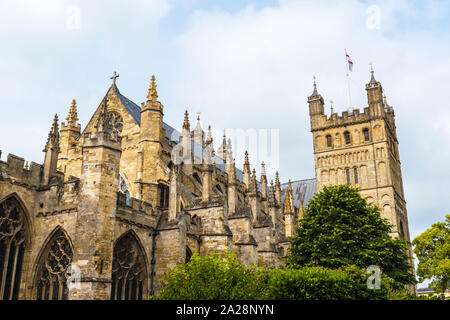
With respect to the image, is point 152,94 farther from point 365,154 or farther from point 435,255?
point 365,154

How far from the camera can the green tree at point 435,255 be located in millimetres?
33594

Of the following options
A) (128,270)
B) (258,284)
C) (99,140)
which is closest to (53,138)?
(99,140)

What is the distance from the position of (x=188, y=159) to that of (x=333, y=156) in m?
25.4

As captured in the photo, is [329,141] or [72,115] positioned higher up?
[329,141]

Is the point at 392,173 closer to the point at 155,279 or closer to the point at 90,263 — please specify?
the point at 155,279

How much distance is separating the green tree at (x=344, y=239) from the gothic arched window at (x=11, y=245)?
44.9 ft

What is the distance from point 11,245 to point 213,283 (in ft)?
30.1

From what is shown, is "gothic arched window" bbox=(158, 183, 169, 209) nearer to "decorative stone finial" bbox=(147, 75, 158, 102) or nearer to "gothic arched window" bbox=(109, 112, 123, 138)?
"gothic arched window" bbox=(109, 112, 123, 138)

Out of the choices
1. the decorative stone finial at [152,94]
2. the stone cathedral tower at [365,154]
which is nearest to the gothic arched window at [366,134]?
the stone cathedral tower at [365,154]

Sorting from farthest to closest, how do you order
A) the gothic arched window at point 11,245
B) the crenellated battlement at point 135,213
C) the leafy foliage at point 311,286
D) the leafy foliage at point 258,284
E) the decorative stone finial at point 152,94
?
the decorative stone finial at point 152,94, the crenellated battlement at point 135,213, the gothic arched window at point 11,245, the leafy foliage at point 258,284, the leafy foliage at point 311,286

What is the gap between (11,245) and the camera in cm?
1917

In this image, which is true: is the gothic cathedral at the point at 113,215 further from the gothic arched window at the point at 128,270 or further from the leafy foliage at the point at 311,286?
the leafy foliage at the point at 311,286

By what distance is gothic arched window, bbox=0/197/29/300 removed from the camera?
18.7 m

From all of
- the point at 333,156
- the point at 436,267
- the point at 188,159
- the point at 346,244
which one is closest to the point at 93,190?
the point at 346,244
